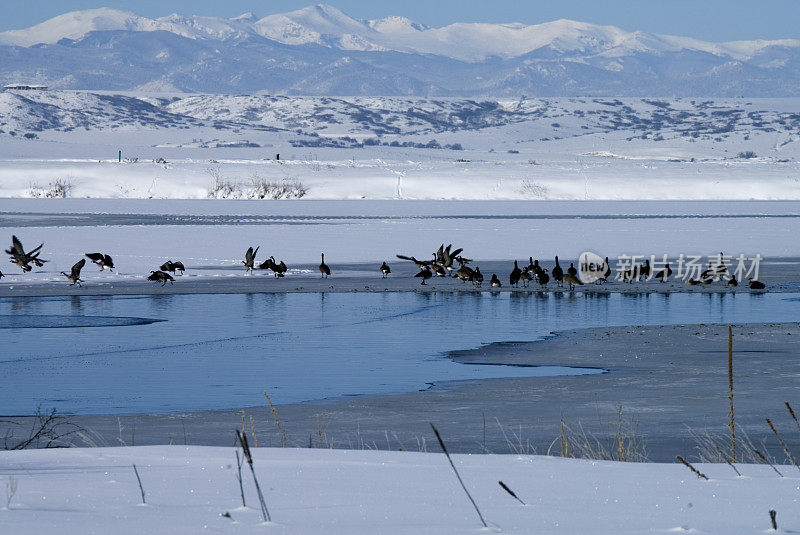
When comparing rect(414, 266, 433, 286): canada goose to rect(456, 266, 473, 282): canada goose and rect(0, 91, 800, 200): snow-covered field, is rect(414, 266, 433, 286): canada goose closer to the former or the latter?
rect(456, 266, 473, 282): canada goose

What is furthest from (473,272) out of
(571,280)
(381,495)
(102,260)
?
(381,495)

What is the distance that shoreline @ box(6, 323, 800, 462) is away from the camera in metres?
8.40

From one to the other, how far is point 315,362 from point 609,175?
50.0 m

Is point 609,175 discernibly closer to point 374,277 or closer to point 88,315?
point 374,277

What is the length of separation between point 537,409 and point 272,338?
17.3 feet

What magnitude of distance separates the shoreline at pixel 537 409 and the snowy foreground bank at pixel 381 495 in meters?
1.53

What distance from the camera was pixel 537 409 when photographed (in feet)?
32.5

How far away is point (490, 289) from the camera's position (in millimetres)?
21047

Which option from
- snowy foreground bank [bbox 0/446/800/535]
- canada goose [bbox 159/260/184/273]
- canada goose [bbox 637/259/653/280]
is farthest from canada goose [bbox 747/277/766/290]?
snowy foreground bank [bbox 0/446/800/535]

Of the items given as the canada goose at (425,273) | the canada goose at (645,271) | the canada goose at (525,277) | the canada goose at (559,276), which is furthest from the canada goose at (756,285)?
the canada goose at (425,273)

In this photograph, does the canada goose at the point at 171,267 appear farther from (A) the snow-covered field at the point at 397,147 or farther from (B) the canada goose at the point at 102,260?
(A) the snow-covered field at the point at 397,147

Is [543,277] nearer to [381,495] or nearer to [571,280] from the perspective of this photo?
[571,280]

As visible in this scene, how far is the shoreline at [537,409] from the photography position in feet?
27.6

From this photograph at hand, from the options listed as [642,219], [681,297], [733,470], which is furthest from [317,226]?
[733,470]
